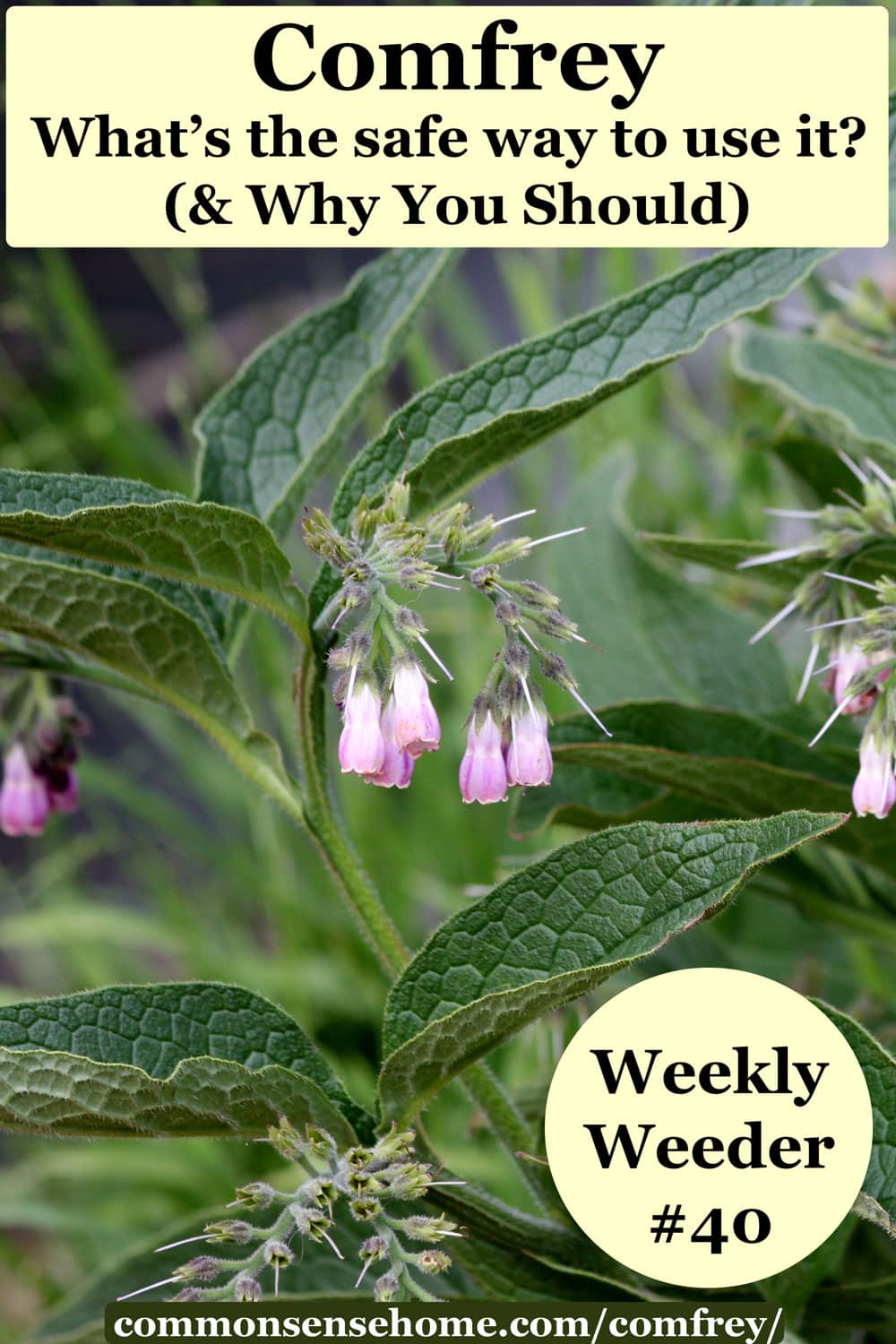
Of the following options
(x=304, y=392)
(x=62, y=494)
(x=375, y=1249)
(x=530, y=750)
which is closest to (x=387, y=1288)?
(x=375, y=1249)

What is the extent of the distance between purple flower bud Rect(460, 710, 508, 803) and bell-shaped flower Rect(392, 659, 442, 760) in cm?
3

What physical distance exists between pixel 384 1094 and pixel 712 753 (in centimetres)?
27

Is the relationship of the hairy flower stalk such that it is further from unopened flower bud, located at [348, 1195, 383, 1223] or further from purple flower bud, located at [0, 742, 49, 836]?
unopened flower bud, located at [348, 1195, 383, 1223]

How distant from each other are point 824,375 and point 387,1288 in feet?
1.94

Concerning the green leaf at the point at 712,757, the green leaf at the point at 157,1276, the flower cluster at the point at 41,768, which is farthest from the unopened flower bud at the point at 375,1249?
the flower cluster at the point at 41,768

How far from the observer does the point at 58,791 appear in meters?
0.84

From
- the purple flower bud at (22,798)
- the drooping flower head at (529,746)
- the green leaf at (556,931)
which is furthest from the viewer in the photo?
the purple flower bud at (22,798)

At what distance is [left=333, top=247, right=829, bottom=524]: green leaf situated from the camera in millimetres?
617

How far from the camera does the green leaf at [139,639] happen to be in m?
0.58

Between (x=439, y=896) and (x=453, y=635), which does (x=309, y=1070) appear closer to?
(x=439, y=896)

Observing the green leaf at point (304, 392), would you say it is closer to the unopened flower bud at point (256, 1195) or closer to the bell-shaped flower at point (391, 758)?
the bell-shaped flower at point (391, 758)

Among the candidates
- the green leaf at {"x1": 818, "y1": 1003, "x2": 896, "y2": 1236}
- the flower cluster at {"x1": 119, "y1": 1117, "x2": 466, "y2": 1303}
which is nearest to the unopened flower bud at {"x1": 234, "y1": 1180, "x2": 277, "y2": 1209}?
the flower cluster at {"x1": 119, "y1": 1117, "x2": 466, "y2": 1303}

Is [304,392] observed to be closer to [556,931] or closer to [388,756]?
[388,756]

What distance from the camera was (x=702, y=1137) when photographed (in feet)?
1.85
